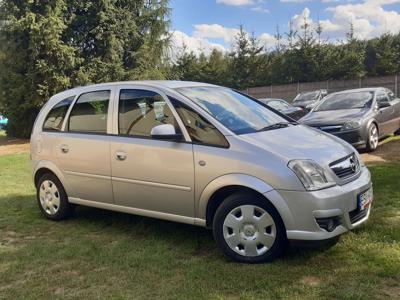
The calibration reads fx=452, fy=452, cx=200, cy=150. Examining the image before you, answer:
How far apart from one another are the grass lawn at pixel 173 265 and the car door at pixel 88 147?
536 mm

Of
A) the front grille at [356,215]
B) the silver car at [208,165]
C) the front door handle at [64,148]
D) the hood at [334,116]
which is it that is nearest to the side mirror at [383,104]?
the hood at [334,116]

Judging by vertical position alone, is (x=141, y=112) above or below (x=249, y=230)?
above

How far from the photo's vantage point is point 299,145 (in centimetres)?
429

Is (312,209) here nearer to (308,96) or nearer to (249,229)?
(249,229)

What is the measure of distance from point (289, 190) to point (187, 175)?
109 cm

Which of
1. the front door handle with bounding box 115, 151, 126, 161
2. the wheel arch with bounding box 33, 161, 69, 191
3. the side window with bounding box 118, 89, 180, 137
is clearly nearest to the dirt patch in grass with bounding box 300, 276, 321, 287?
the side window with bounding box 118, 89, 180, 137

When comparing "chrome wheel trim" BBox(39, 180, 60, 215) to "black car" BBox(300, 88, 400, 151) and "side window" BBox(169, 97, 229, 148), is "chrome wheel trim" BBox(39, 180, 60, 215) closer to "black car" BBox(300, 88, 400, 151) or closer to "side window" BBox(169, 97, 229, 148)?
"side window" BBox(169, 97, 229, 148)

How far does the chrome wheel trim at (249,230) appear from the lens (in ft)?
13.6

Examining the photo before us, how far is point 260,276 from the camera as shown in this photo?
12.7ft

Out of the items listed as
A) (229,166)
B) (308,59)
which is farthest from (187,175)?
(308,59)

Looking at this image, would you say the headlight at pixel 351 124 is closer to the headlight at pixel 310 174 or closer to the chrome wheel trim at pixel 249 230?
the headlight at pixel 310 174

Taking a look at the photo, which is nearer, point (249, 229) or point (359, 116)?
point (249, 229)

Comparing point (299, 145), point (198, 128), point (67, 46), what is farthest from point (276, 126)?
point (67, 46)

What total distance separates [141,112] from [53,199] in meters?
1.98
